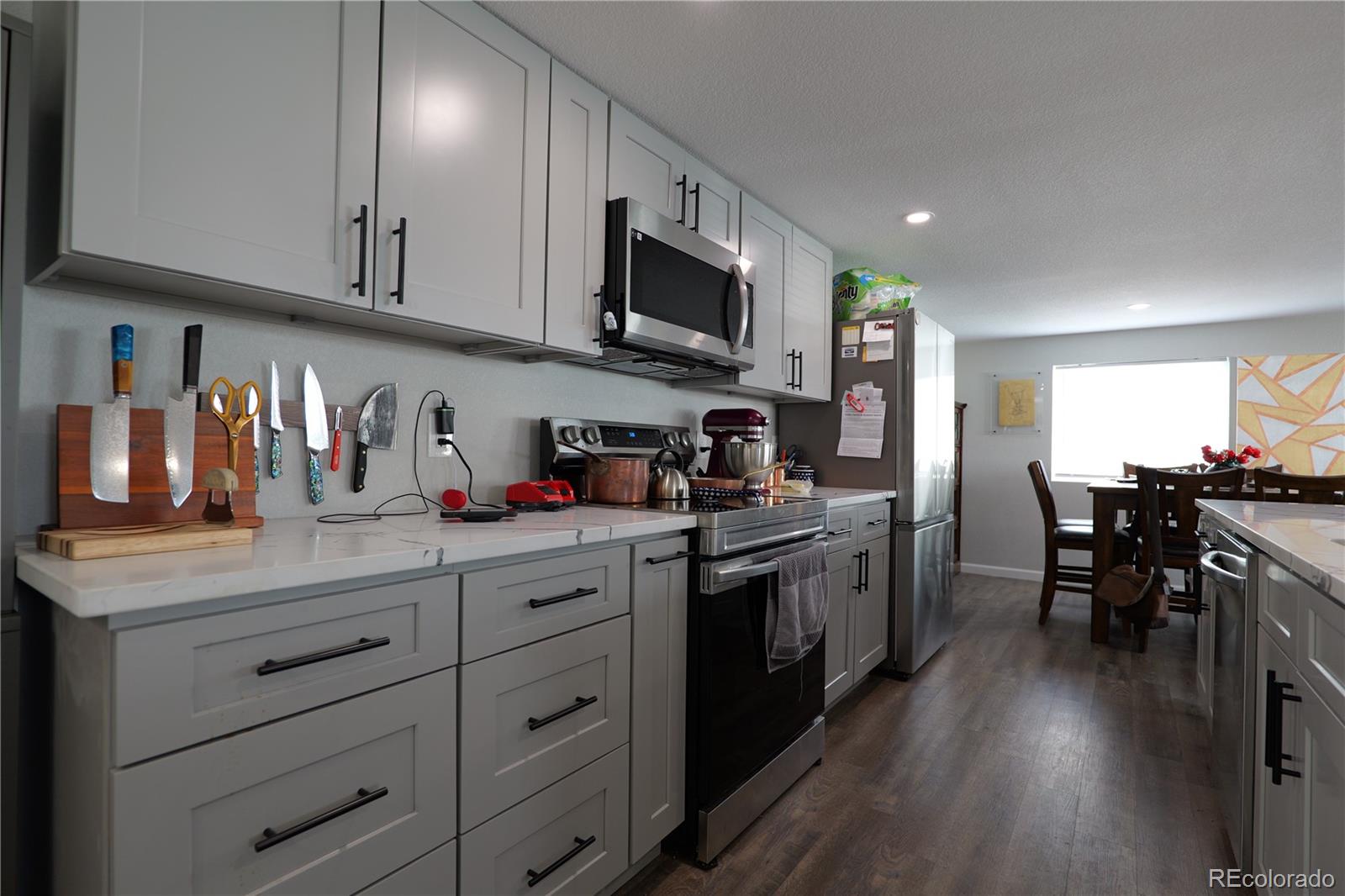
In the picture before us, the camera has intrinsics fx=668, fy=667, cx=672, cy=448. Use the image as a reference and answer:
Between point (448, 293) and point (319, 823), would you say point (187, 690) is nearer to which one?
point (319, 823)

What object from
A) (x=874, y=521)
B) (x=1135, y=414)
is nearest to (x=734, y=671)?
(x=874, y=521)

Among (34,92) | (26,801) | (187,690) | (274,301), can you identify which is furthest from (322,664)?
(34,92)

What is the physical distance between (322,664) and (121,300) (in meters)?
0.92

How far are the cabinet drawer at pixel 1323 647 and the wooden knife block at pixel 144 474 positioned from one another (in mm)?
1894

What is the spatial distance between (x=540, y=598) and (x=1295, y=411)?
6.10 meters

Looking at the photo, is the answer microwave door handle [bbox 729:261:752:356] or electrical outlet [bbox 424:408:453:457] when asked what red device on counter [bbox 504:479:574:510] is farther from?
microwave door handle [bbox 729:261:752:356]

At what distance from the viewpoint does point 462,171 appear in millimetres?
1634

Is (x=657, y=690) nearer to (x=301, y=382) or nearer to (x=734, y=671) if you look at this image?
(x=734, y=671)

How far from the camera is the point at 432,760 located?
117 cm

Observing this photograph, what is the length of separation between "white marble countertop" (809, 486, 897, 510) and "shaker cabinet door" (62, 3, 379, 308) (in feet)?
6.27

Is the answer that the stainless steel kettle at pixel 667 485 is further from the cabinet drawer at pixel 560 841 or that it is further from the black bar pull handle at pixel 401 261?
the black bar pull handle at pixel 401 261

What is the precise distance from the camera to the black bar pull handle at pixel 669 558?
1.65 m


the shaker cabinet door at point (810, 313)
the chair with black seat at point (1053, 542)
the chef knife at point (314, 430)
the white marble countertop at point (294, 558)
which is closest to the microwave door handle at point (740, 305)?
the shaker cabinet door at point (810, 313)

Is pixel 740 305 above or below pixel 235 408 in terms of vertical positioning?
above
